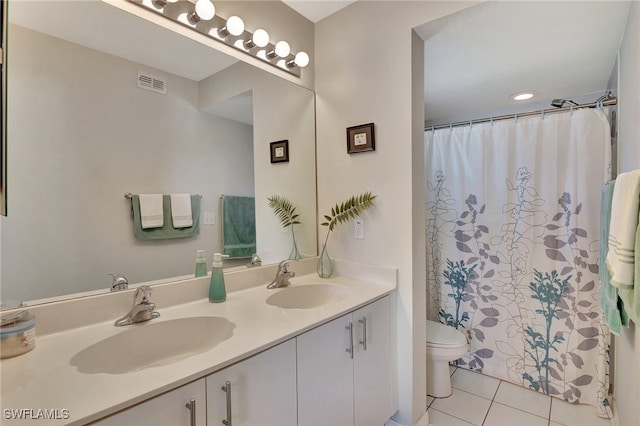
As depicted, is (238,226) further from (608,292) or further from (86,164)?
(608,292)

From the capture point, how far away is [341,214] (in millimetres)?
1755

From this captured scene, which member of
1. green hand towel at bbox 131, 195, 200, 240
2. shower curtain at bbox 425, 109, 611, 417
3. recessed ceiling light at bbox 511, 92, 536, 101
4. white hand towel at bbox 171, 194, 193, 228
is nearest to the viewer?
green hand towel at bbox 131, 195, 200, 240

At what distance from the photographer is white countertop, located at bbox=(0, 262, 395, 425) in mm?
647

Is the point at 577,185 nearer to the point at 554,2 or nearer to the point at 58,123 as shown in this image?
the point at 554,2

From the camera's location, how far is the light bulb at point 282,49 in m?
1.66

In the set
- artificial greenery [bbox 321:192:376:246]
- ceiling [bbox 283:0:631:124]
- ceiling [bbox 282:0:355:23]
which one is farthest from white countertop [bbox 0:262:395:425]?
ceiling [bbox 282:0:355:23]

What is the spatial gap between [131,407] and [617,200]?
1.61 meters

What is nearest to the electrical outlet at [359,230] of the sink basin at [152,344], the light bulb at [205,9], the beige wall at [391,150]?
the beige wall at [391,150]

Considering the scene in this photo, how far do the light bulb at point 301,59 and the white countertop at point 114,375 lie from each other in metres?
1.39

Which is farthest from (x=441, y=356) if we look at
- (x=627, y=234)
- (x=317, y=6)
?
(x=317, y=6)

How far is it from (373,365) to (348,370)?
211mm

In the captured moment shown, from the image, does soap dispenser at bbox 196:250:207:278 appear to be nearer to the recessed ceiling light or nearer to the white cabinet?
the white cabinet

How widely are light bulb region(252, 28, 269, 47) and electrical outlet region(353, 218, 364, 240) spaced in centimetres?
110

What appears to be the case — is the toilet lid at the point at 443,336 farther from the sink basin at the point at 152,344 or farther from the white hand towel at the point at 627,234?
the sink basin at the point at 152,344
